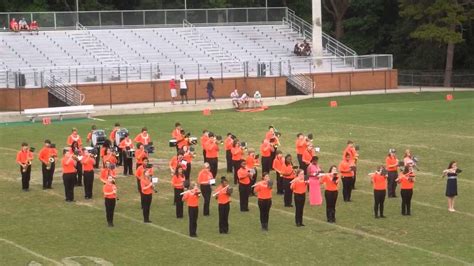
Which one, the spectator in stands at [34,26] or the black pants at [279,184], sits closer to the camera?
the black pants at [279,184]

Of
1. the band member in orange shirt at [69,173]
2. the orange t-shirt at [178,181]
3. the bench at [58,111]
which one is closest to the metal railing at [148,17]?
the bench at [58,111]

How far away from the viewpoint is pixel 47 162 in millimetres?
27375

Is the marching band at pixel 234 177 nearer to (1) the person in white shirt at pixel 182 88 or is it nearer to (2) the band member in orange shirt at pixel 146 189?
(2) the band member in orange shirt at pixel 146 189

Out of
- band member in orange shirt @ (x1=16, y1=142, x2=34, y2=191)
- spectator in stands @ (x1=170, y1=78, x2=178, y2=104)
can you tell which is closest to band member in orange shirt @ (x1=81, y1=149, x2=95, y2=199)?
band member in orange shirt @ (x1=16, y1=142, x2=34, y2=191)

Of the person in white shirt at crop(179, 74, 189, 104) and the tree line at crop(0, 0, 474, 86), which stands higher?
the tree line at crop(0, 0, 474, 86)

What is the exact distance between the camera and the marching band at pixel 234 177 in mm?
21891

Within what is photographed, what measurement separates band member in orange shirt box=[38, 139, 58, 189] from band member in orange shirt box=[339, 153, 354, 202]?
8.34m

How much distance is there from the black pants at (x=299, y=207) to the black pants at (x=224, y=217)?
1.69 meters

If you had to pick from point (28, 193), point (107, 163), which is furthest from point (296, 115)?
point (107, 163)

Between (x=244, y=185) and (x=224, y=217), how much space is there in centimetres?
242

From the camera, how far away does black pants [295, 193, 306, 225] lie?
72.7 ft

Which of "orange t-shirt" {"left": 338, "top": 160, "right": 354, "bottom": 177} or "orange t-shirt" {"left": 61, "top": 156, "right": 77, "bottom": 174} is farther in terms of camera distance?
"orange t-shirt" {"left": 61, "top": 156, "right": 77, "bottom": 174}

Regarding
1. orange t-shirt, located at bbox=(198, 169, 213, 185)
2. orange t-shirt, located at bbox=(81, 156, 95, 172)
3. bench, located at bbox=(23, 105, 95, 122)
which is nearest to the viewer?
orange t-shirt, located at bbox=(198, 169, 213, 185)

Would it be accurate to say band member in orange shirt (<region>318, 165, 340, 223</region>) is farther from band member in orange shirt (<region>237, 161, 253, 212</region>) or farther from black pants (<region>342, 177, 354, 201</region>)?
black pants (<region>342, 177, 354, 201</region>)
